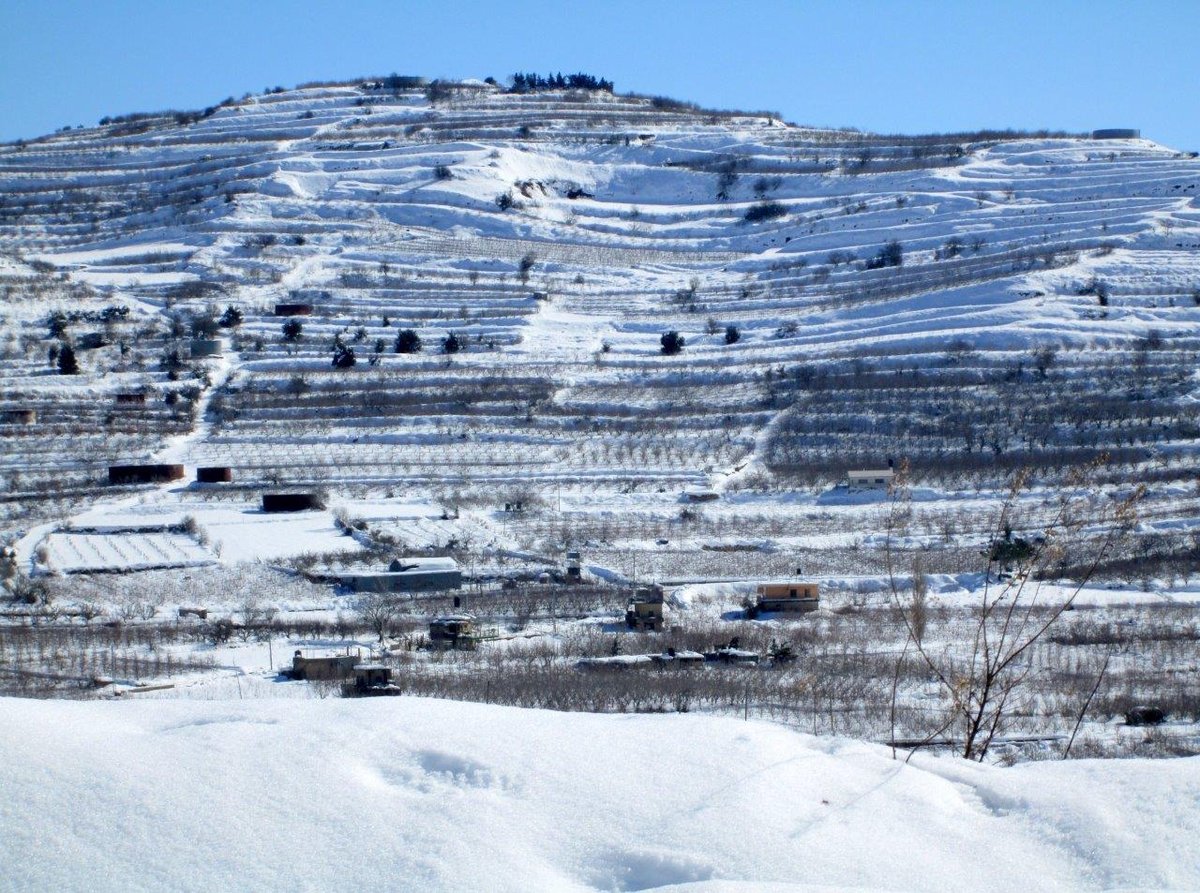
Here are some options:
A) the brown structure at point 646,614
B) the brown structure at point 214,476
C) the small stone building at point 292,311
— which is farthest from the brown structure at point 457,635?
the small stone building at point 292,311

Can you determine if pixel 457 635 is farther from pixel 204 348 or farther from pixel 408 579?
pixel 204 348

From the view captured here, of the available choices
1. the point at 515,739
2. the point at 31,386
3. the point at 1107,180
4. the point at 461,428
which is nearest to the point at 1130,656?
the point at 515,739

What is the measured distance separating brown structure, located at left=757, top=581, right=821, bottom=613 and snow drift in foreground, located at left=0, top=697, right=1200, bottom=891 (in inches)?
483

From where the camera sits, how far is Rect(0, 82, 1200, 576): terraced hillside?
24828 millimetres

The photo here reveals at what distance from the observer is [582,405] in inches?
1209

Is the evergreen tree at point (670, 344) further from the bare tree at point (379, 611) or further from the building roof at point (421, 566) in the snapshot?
the bare tree at point (379, 611)

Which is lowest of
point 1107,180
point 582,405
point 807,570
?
point 807,570

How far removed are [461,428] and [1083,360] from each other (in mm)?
14983

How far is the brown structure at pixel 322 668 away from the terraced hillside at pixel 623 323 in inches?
256

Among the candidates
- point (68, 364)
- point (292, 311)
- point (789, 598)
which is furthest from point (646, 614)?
point (292, 311)

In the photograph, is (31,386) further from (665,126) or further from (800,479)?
(665,126)

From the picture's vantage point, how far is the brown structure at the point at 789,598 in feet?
52.5

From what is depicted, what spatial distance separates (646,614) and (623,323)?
24752 millimetres

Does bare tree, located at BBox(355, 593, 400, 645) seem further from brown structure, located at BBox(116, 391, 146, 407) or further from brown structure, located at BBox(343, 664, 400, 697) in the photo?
brown structure, located at BBox(116, 391, 146, 407)
